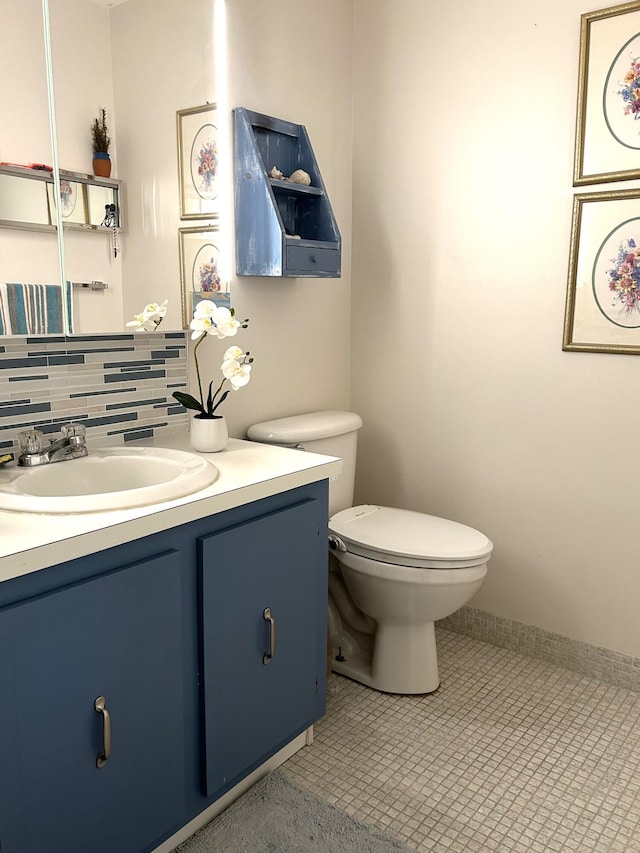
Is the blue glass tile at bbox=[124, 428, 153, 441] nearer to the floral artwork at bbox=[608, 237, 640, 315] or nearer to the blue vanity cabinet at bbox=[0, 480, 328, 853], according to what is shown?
the blue vanity cabinet at bbox=[0, 480, 328, 853]

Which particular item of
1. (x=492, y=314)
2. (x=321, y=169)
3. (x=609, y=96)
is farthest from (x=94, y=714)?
(x=609, y=96)

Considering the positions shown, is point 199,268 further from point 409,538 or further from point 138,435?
point 409,538

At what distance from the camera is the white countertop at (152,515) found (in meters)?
1.18

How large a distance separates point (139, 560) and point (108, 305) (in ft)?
2.31

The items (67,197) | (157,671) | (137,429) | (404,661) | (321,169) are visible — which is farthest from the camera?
(321,169)

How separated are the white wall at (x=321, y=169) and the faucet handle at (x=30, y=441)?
62 centimetres

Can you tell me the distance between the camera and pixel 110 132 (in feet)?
5.66

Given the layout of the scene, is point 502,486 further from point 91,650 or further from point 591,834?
point 91,650

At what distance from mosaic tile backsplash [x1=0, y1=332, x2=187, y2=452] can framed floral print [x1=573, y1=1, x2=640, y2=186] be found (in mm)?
1319

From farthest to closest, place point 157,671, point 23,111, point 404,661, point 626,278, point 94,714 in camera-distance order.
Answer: point 404,661, point 626,278, point 23,111, point 157,671, point 94,714

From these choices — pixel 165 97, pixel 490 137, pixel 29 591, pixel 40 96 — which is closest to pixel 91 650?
pixel 29 591

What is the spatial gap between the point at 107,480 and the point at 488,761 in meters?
1.24

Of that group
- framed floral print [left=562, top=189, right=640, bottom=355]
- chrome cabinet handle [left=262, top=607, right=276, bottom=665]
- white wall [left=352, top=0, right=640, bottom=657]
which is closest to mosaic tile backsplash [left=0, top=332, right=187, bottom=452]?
chrome cabinet handle [left=262, top=607, right=276, bottom=665]

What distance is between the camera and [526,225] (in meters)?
2.28
